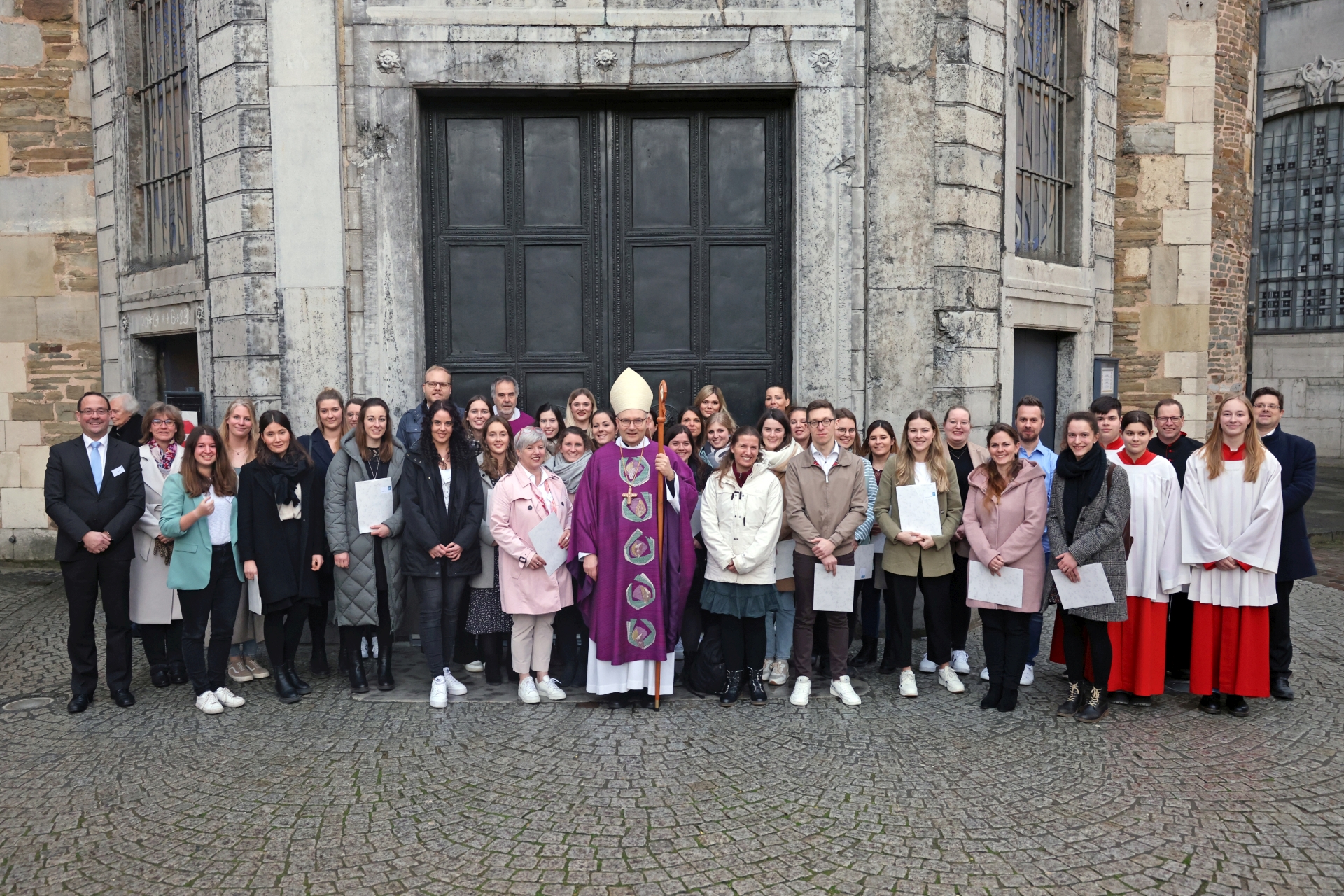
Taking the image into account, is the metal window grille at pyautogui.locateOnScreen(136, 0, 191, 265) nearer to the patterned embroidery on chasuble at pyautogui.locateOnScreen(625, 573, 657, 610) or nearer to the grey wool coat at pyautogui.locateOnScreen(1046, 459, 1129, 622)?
the patterned embroidery on chasuble at pyautogui.locateOnScreen(625, 573, 657, 610)

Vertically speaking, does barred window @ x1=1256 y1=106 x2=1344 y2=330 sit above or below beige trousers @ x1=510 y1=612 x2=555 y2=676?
above

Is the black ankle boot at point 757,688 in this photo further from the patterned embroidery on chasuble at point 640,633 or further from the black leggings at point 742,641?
the patterned embroidery on chasuble at point 640,633

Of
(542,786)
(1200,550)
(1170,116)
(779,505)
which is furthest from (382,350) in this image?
(1170,116)

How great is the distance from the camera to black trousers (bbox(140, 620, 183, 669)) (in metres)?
6.25

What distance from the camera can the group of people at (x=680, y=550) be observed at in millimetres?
5699

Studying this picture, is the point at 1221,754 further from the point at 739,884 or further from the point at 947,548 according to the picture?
the point at 739,884

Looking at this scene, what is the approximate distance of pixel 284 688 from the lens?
5.96m

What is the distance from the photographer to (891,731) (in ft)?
17.5

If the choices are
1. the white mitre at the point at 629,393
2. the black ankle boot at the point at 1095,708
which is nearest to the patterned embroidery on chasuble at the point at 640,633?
the white mitre at the point at 629,393

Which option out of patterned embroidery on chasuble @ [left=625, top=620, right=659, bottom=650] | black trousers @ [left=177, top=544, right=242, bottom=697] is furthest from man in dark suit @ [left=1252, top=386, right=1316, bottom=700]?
black trousers @ [left=177, top=544, right=242, bottom=697]

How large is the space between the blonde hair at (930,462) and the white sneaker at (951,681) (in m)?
1.15

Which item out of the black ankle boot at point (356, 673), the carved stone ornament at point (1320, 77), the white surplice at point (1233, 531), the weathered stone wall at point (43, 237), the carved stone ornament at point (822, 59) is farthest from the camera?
the carved stone ornament at point (1320, 77)

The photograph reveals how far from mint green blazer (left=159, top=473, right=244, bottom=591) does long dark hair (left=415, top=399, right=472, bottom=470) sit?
1.34 metres

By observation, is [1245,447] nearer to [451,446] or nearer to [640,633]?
[640,633]
